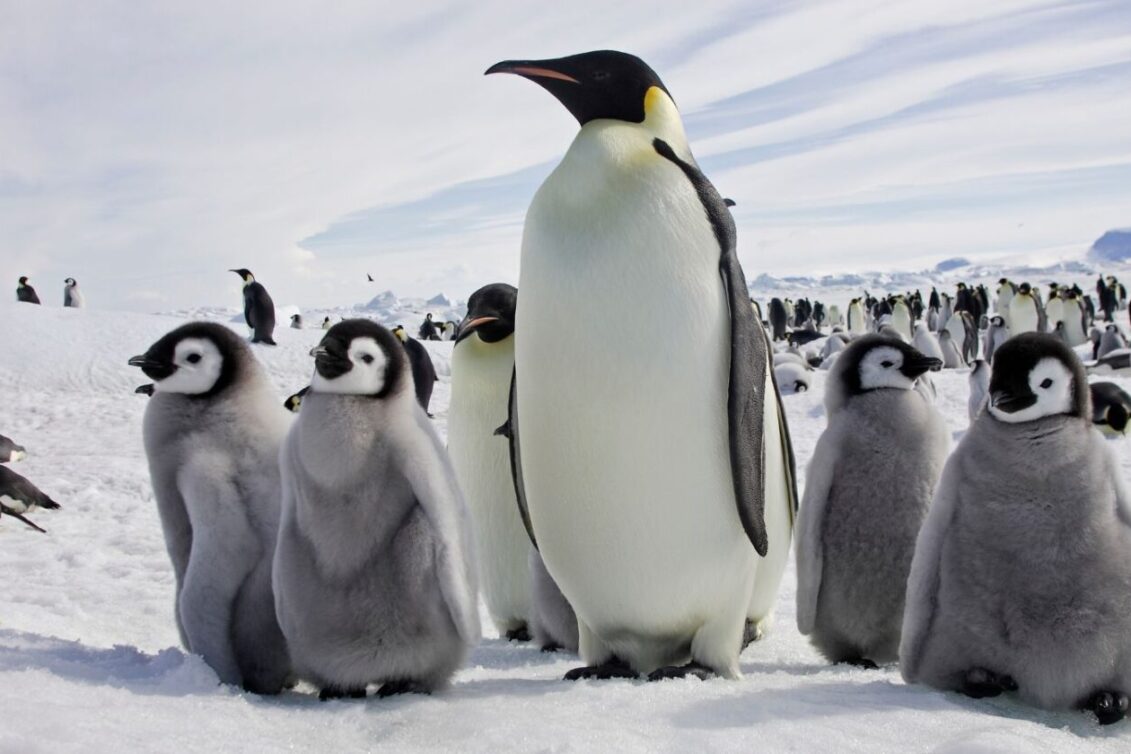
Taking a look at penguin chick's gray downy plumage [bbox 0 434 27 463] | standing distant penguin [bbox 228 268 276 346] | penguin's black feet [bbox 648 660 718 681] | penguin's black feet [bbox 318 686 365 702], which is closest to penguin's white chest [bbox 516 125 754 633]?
penguin's black feet [bbox 648 660 718 681]

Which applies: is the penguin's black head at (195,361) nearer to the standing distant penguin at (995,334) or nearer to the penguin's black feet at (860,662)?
the penguin's black feet at (860,662)

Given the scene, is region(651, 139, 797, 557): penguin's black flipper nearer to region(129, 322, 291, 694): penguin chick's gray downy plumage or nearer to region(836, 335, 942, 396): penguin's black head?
region(836, 335, 942, 396): penguin's black head

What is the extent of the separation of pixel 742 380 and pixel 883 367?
30.8 inches

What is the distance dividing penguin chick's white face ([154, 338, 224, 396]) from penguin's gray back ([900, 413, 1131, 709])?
2.04m

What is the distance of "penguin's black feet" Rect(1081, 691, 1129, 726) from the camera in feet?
8.30

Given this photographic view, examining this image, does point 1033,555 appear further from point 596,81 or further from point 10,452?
point 10,452

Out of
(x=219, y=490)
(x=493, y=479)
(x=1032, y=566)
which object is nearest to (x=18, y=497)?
(x=493, y=479)

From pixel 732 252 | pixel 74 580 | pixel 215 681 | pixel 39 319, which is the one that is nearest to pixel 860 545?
pixel 732 252

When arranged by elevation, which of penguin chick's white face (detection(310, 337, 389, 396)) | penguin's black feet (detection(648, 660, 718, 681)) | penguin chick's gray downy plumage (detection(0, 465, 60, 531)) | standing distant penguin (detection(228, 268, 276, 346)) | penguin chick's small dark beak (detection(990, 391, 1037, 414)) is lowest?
penguin's black feet (detection(648, 660, 718, 681))

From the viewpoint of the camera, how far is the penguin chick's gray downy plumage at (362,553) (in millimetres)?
2650

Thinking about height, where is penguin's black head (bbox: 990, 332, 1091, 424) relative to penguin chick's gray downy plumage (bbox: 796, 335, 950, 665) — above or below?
above

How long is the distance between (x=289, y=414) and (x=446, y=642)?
93cm

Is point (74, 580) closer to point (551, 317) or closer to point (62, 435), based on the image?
point (551, 317)

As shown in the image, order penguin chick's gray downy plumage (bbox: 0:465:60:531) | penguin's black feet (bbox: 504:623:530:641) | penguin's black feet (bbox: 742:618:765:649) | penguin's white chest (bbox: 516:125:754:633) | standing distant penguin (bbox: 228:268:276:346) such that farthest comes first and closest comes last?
standing distant penguin (bbox: 228:268:276:346) → penguin chick's gray downy plumage (bbox: 0:465:60:531) → penguin's black feet (bbox: 504:623:530:641) → penguin's black feet (bbox: 742:618:765:649) → penguin's white chest (bbox: 516:125:754:633)
